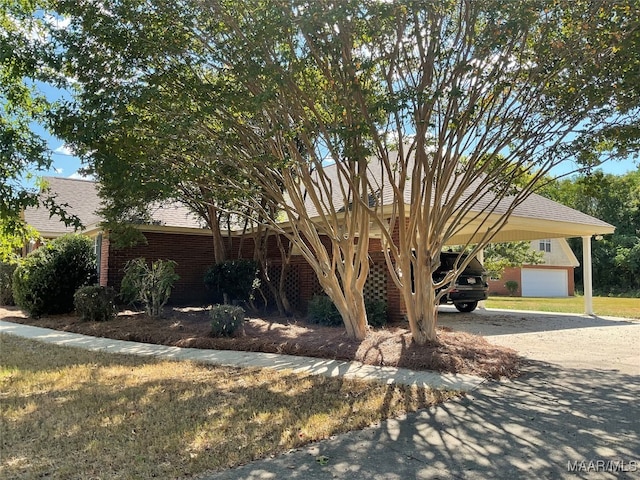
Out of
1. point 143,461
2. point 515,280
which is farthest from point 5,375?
point 515,280

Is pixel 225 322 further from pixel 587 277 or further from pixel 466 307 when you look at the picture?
pixel 587 277

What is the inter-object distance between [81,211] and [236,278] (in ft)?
36.6

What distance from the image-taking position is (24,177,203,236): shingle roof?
54.0ft

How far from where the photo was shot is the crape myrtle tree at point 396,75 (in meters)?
6.65

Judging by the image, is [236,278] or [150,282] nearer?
[150,282]

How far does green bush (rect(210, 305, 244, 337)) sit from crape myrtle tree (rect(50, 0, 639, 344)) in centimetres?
266

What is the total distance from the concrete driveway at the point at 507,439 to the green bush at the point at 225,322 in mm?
5265

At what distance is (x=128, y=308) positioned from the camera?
14711 mm

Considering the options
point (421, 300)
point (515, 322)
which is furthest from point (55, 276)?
point (515, 322)

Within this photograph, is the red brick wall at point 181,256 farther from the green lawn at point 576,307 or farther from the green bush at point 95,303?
the green lawn at point 576,307

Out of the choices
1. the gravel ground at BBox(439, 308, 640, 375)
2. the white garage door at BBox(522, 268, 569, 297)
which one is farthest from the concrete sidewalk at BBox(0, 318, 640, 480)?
the white garage door at BBox(522, 268, 569, 297)

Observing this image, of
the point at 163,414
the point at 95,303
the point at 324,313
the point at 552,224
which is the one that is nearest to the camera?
the point at 163,414

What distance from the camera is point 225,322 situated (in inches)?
385

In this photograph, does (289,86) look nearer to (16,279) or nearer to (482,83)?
(482,83)
